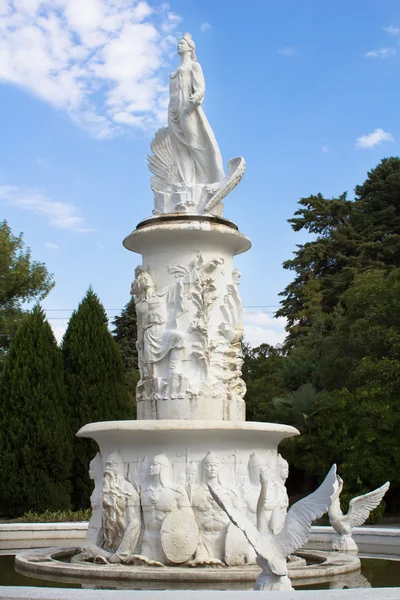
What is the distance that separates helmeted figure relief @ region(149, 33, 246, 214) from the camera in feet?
36.7

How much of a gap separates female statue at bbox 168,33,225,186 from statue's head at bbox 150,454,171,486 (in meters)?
4.21

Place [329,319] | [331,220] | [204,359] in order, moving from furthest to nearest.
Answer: [331,220] → [329,319] → [204,359]

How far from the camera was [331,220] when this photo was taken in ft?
141

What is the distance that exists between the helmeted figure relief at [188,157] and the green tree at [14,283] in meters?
15.6

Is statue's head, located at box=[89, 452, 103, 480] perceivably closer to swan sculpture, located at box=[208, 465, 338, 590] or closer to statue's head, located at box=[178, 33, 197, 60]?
swan sculpture, located at box=[208, 465, 338, 590]

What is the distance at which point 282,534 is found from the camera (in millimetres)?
7078

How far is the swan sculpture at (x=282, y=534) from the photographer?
6.72 m

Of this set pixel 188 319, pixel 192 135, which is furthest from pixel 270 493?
pixel 192 135

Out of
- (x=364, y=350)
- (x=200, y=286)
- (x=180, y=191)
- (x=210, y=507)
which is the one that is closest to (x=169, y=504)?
(x=210, y=507)

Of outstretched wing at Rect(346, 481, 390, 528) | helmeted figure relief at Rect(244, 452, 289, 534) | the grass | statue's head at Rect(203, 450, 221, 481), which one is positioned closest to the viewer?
statue's head at Rect(203, 450, 221, 481)

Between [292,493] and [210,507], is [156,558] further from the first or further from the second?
[292,493]

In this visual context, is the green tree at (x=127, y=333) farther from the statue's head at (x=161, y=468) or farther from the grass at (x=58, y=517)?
the statue's head at (x=161, y=468)

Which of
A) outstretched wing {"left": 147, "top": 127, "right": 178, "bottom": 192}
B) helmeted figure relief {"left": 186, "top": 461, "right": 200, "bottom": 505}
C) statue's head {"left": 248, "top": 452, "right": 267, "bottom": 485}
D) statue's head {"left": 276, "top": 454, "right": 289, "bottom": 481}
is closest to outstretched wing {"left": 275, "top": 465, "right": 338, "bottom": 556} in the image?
helmeted figure relief {"left": 186, "top": 461, "right": 200, "bottom": 505}

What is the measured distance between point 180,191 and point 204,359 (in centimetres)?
264
